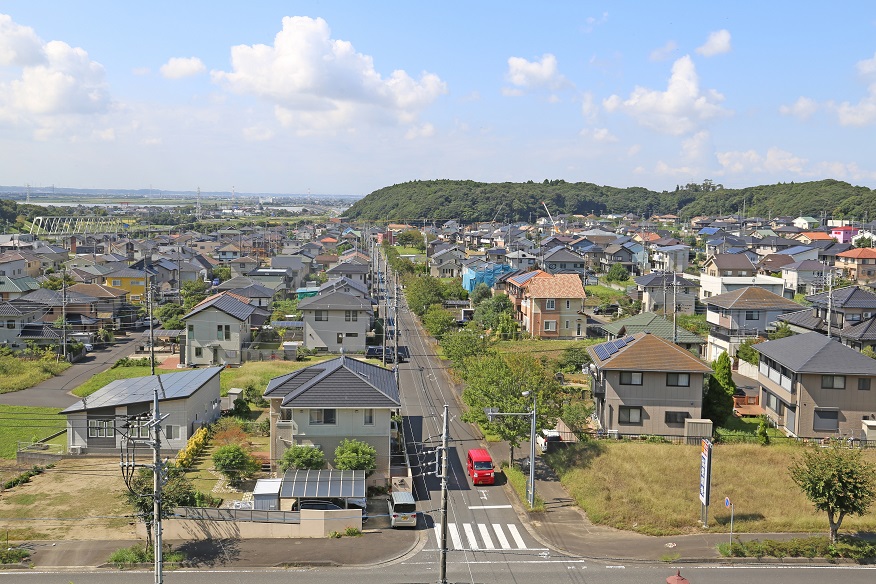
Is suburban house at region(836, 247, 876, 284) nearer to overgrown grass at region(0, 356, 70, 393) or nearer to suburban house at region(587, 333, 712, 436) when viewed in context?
suburban house at region(587, 333, 712, 436)

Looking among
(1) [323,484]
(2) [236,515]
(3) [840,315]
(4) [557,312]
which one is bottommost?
(2) [236,515]

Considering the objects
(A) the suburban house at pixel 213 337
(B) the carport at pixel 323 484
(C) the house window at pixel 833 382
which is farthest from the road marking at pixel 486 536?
(A) the suburban house at pixel 213 337

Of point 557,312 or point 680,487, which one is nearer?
point 680,487

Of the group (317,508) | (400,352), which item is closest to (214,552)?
(317,508)

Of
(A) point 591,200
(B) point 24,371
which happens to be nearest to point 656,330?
(B) point 24,371

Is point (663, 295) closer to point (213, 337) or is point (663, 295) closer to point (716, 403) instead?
point (716, 403)

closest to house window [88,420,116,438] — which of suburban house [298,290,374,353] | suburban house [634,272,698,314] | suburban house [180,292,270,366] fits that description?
suburban house [180,292,270,366]
